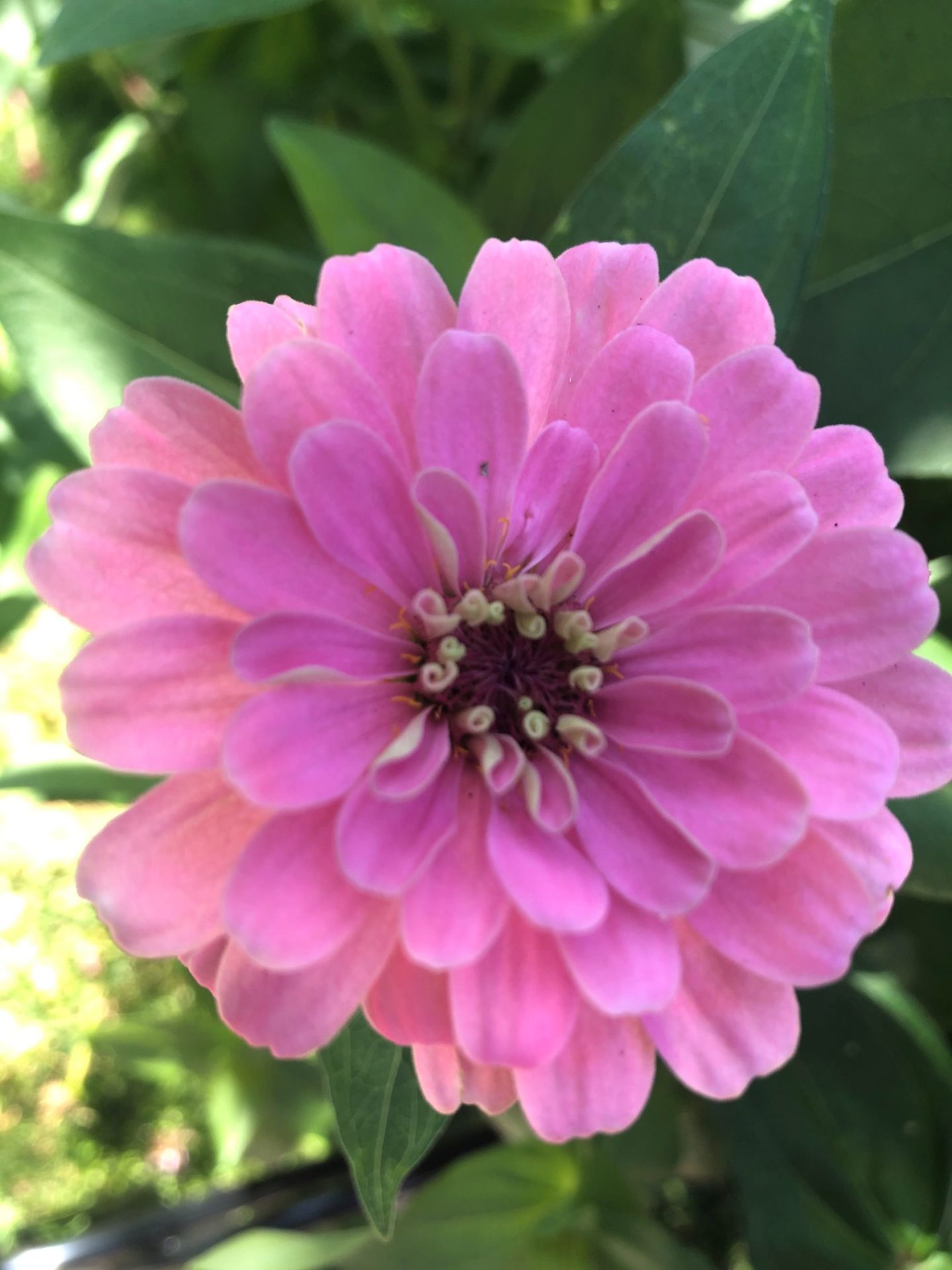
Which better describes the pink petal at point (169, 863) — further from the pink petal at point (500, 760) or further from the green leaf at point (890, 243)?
the green leaf at point (890, 243)

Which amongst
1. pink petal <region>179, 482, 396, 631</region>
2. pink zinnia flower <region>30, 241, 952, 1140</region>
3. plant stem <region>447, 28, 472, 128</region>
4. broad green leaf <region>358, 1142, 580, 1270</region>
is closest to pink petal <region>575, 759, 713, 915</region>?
pink zinnia flower <region>30, 241, 952, 1140</region>

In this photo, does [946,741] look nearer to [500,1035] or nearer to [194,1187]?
[500,1035]

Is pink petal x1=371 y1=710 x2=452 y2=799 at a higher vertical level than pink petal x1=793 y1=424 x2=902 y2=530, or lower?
lower

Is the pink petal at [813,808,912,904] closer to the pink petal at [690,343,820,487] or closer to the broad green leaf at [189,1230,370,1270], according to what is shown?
the pink petal at [690,343,820,487]

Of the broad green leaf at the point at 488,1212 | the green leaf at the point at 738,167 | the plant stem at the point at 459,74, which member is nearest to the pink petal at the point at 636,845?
the green leaf at the point at 738,167

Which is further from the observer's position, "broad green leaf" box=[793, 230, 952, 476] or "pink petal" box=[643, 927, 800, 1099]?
"broad green leaf" box=[793, 230, 952, 476]
